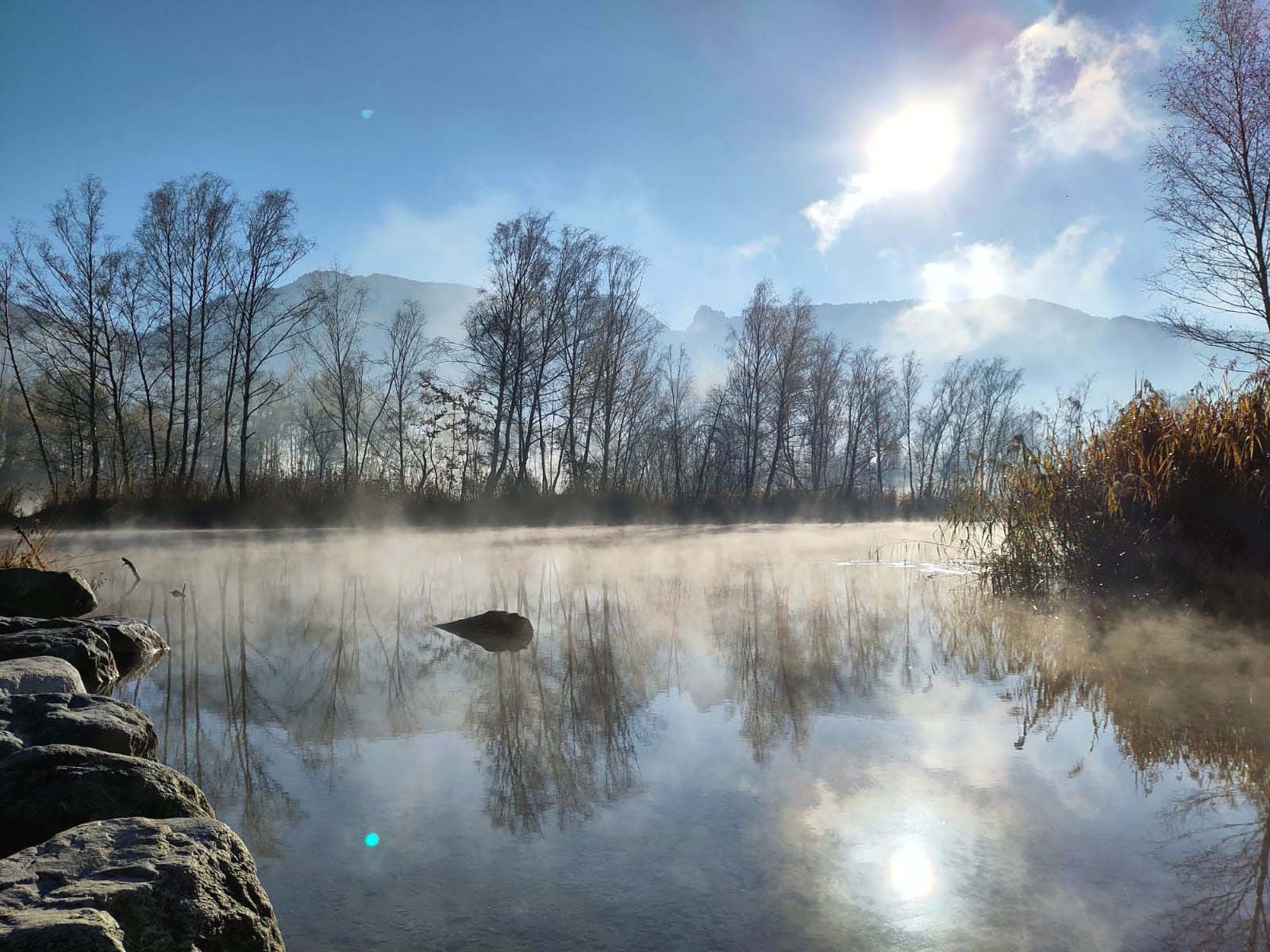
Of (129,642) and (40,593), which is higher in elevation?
(40,593)

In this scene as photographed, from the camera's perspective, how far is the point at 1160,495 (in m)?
5.82

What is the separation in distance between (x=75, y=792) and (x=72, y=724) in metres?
0.96

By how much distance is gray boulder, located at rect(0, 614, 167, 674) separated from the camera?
191 inches

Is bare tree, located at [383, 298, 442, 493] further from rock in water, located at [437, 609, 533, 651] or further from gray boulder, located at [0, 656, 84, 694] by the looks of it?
gray boulder, located at [0, 656, 84, 694]

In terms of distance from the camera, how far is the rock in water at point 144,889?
4.40 ft

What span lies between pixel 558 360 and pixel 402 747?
2376 cm

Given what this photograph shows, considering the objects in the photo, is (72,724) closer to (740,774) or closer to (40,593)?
(740,774)

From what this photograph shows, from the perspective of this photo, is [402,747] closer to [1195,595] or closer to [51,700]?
[51,700]

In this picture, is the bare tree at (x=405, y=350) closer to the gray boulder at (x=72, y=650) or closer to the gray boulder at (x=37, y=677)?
the gray boulder at (x=72, y=650)

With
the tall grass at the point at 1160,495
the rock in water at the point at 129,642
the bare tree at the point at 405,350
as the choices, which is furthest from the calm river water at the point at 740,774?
the bare tree at the point at 405,350

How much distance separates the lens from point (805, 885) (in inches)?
79.9

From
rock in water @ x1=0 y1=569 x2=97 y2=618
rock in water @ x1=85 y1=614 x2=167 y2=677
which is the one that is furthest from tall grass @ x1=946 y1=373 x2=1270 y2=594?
rock in water @ x1=0 y1=569 x2=97 y2=618

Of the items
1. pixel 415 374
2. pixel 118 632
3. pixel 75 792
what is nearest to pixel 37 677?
pixel 118 632

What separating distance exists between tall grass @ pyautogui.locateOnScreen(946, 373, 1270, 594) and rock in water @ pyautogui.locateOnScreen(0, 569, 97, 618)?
7.78 metres
